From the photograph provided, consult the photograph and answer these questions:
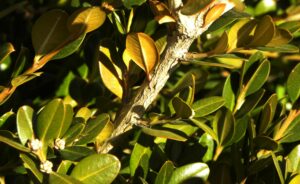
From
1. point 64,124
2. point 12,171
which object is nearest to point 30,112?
point 64,124

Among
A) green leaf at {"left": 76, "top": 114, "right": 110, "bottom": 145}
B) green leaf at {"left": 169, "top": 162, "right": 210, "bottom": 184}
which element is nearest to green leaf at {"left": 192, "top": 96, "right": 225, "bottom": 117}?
green leaf at {"left": 169, "top": 162, "right": 210, "bottom": 184}

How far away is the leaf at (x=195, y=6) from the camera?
972 millimetres

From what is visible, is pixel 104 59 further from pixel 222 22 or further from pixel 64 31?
pixel 222 22

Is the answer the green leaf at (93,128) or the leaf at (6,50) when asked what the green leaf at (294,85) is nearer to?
the green leaf at (93,128)

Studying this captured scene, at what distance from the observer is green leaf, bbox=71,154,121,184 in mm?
1030

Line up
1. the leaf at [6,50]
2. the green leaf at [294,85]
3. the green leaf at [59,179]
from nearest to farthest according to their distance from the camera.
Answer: the green leaf at [59,179], the leaf at [6,50], the green leaf at [294,85]

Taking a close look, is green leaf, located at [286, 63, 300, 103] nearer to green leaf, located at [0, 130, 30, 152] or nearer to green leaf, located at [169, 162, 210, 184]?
green leaf, located at [169, 162, 210, 184]

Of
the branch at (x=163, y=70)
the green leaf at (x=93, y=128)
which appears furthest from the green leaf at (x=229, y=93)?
Answer: the green leaf at (x=93, y=128)

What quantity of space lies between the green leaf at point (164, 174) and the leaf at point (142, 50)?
199 mm

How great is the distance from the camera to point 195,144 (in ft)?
4.24

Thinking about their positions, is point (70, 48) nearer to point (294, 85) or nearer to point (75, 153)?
point (75, 153)

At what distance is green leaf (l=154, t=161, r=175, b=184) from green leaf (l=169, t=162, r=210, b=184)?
1cm

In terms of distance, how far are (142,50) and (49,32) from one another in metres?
0.19

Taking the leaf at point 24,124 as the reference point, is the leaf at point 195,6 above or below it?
above
